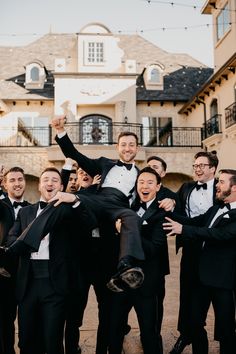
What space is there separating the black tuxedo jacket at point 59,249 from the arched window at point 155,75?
69.3 feet

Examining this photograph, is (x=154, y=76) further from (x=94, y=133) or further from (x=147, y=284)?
(x=147, y=284)

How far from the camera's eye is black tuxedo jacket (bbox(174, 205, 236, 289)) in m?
3.90

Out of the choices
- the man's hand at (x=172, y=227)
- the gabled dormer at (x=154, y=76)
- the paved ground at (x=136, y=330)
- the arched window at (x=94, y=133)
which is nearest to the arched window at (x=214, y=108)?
the gabled dormer at (x=154, y=76)

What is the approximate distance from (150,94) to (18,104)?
7.73 metres

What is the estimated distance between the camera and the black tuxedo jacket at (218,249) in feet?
12.8

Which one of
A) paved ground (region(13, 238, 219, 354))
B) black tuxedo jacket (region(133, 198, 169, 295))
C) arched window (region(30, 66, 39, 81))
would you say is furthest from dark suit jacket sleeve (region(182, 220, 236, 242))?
arched window (region(30, 66, 39, 81))

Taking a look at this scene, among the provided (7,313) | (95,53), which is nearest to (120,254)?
(7,313)

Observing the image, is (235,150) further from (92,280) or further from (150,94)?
(92,280)

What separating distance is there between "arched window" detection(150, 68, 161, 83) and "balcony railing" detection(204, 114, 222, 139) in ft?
17.7

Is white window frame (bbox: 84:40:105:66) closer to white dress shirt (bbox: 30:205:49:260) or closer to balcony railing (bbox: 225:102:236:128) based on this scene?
balcony railing (bbox: 225:102:236:128)

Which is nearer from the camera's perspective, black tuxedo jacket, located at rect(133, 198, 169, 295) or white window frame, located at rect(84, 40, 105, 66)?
black tuxedo jacket, located at rect(133, 198, 169, 295)

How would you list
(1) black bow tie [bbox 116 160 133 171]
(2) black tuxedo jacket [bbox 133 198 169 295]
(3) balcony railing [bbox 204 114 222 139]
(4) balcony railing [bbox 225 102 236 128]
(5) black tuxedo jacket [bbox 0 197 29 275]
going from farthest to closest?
(3) balcony railing [bbox 204 114 222 139] < (4) balcony railing [bbox 225 102 236 128] < (1) black bow tie [bbox 116 160 133 171] < (5) black tuxedo jacket [bbox 0 197 29 275] < (2) black tuxedo jacket [bbox 133 198 169 295]

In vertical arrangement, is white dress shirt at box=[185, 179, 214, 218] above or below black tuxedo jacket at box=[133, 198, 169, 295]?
above

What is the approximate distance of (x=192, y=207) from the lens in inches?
191
